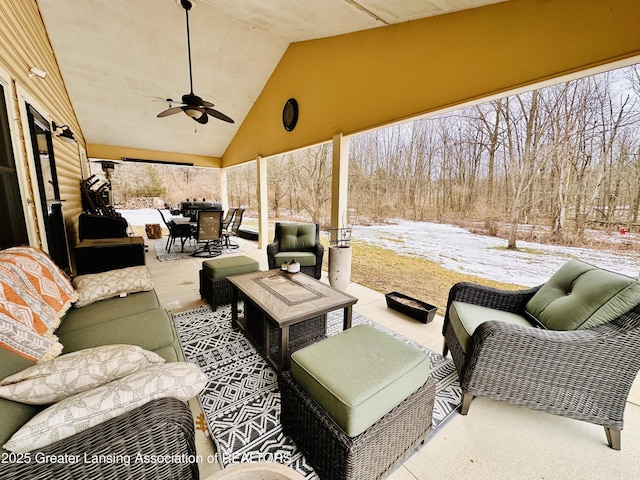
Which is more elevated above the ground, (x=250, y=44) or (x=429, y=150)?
(x=250, y=44)

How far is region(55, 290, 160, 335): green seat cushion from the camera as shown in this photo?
5.28 feet

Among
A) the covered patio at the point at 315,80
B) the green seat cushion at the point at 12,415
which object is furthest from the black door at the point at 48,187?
the green seat cushion at the point at 12,415

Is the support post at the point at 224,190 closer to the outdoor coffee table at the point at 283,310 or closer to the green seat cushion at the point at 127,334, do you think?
the outdoor coffee table at the point at 283,310

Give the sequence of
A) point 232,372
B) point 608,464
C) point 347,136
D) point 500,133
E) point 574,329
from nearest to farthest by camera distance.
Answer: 1. point 608,464
2. point 574,329
3. point 232,372
4. point 500,133
5. point 347,136

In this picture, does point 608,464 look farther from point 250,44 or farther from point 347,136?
point 250,44

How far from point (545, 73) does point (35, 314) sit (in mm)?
3602

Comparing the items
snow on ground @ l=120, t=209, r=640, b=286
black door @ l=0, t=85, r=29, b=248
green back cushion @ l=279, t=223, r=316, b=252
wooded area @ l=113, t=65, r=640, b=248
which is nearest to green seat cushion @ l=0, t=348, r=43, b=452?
black door @ l=0, t=85, r=29, b=248

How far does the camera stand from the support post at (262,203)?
596 centimetres

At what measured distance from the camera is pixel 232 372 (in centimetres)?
185

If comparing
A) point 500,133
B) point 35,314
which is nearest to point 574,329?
point 500,133

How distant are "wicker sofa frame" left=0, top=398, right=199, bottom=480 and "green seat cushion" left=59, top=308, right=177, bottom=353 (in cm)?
65

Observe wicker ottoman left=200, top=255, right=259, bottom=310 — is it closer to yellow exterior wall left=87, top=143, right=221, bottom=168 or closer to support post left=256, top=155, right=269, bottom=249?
support post left=256, top=155, right=269, bottom=249

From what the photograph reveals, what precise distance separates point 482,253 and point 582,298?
1.63 meters

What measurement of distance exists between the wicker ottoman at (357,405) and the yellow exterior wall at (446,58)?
7.74 feet
